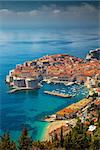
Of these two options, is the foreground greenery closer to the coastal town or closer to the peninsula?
the coastal town

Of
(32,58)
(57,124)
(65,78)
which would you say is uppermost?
(32,58)

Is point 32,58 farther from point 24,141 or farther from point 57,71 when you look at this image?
point 24,141

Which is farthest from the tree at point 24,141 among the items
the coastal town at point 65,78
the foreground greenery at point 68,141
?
the coastal town at point 65,78

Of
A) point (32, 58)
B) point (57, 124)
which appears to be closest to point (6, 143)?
point (57, 124)

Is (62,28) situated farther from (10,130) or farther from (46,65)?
(10,130)

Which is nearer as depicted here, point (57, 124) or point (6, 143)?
point (6, 143)

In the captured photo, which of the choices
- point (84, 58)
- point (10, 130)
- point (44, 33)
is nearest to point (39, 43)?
point (44, 33)

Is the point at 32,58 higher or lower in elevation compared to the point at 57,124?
higher
